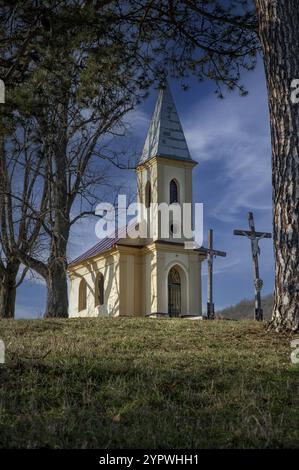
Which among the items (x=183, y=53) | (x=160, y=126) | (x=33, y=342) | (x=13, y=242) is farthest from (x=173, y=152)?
(x=33, y=342)

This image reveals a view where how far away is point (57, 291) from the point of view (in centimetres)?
1894

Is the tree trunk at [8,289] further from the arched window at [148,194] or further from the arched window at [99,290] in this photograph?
the arched window at [148,194]

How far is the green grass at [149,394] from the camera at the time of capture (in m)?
4.16

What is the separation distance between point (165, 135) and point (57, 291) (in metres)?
12.7

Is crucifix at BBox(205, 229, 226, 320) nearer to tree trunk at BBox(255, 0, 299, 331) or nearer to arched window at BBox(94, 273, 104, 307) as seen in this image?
arched window at BBox(94, 273, 104, 307)

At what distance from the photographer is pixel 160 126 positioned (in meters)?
29.2

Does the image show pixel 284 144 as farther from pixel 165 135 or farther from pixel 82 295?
pixel 82 295

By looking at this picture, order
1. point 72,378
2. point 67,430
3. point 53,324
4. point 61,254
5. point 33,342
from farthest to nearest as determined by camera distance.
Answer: point 61,254 < point 53,324 < point 33,342 < point 72,378 < point 67,430

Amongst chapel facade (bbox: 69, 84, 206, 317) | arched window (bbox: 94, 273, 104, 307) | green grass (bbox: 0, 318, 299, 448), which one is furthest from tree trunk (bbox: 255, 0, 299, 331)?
arched window (bbox: 94, 273, 104, 307)

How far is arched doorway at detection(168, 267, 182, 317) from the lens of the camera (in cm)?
2730

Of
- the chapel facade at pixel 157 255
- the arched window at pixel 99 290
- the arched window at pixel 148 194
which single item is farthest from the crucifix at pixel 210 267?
the arched window at pixel 99 290
